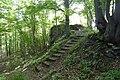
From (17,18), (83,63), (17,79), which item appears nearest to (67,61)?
(83,63)

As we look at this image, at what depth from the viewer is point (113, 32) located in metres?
6.98

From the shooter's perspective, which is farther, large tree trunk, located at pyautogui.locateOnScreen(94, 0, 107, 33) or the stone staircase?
the stone staircase

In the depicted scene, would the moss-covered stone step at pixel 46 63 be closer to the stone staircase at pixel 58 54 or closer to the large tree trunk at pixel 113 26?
the stone staircase at pixel 58 54

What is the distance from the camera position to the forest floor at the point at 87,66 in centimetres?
620

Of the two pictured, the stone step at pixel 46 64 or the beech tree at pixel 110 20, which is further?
the stone step at pixel 46 64

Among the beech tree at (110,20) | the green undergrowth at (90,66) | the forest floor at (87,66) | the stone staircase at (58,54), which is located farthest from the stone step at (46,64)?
the beech tree at (110,20)

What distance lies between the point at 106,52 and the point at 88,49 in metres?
1.08

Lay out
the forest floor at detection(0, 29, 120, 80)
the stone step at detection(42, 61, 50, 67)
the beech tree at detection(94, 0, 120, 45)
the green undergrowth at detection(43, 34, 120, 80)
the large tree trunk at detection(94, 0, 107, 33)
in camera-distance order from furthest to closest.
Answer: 1. the stone step at detection(42, 61, 50, 67)
2. the large tree trunk at detection(94, 0, 107, 33)
3. the beech tree at detection(94, 0, 120, 45)
4. the forest floor at detection(0, 29, 120, 80)
5. the green undergrowth at detection(43, 34, 120, 80)

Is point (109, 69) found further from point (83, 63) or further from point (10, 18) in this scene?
→ point (10, 18)

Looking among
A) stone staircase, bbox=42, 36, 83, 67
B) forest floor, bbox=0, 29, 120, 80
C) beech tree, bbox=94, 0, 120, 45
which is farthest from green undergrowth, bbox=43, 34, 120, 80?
stone staircase, bbox=42, 36, 83, 67

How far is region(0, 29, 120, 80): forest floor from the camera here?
620cm

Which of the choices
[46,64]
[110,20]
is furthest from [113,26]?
[46,64]

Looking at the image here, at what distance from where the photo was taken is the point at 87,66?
689 cm

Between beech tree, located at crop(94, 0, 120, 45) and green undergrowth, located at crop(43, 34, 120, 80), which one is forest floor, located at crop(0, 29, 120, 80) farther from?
beech tree, located at crop(94, 0, 120, 45)
